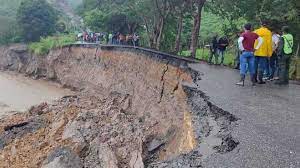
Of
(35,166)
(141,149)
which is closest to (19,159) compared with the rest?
(35,166)

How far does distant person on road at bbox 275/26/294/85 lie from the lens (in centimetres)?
1602

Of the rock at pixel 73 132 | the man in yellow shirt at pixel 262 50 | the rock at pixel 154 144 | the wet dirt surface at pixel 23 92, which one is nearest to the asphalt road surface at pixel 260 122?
the man in yellow shirt at pixel 262 50

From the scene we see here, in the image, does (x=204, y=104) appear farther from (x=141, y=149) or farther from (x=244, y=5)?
(x=244, y=5)

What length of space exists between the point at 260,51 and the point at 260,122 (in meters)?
5.42

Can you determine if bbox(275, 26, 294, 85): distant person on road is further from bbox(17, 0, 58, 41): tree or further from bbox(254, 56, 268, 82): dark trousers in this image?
bbox(17, 0, 58, 41): tree

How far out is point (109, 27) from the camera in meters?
45.4

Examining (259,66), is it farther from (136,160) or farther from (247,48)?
(136,160)

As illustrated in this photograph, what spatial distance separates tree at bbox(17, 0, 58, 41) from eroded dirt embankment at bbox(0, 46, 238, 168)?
25.0m

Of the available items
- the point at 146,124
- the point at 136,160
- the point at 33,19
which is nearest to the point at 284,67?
the point at 136,160

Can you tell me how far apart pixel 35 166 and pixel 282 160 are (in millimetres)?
8588

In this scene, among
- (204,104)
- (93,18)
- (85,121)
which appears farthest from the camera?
(93,18)

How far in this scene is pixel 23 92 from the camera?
38000mm

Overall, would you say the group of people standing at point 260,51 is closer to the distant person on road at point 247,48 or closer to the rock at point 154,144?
the distant person on road at point 247,48

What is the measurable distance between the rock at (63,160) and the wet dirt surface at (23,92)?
14.0 m
